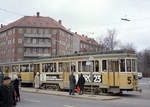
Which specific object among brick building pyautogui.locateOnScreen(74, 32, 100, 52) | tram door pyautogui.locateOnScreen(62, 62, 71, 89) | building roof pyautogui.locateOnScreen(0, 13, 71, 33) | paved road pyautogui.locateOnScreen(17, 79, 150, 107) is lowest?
paved road pyautogui.locateOnScreen(17, 79, 150, 107)

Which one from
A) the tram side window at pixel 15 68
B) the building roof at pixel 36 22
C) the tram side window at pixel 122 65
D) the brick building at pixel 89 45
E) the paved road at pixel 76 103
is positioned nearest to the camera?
the paved road at pixel 76 103

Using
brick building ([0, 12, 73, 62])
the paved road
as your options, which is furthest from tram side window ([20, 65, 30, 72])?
brick building ([0, 12, 73, 62])

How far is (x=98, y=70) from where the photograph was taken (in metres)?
Answer: 19.1

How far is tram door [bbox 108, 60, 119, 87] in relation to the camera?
59.8 ft

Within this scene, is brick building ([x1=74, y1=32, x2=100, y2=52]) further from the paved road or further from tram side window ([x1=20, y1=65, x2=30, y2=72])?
the paved road

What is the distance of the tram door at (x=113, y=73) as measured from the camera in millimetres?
18219

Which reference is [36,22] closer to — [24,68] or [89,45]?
[89,45]

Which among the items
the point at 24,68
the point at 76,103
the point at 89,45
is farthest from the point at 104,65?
the point at 89,45

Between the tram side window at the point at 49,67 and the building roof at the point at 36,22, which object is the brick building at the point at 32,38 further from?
the tram side window at the point at 49,67

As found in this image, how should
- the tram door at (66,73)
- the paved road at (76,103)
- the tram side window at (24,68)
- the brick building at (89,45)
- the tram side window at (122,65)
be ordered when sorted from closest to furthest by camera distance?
the paved road at (76,103), the tram side window at (122,65), the tram door at (66,73), the tram side window at (24,68), the brick building at (89,45)

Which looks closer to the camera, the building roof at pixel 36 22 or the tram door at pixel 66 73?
the tram door at pixel 66 73

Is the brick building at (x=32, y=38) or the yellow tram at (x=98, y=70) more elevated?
the brick building at (x=32, y=38)

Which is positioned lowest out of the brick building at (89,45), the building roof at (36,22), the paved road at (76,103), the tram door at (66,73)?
the paved road at (76,103)

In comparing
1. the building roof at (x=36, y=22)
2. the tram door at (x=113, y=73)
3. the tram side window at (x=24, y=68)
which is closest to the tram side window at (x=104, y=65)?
the tram door at (x=113, y=73)
